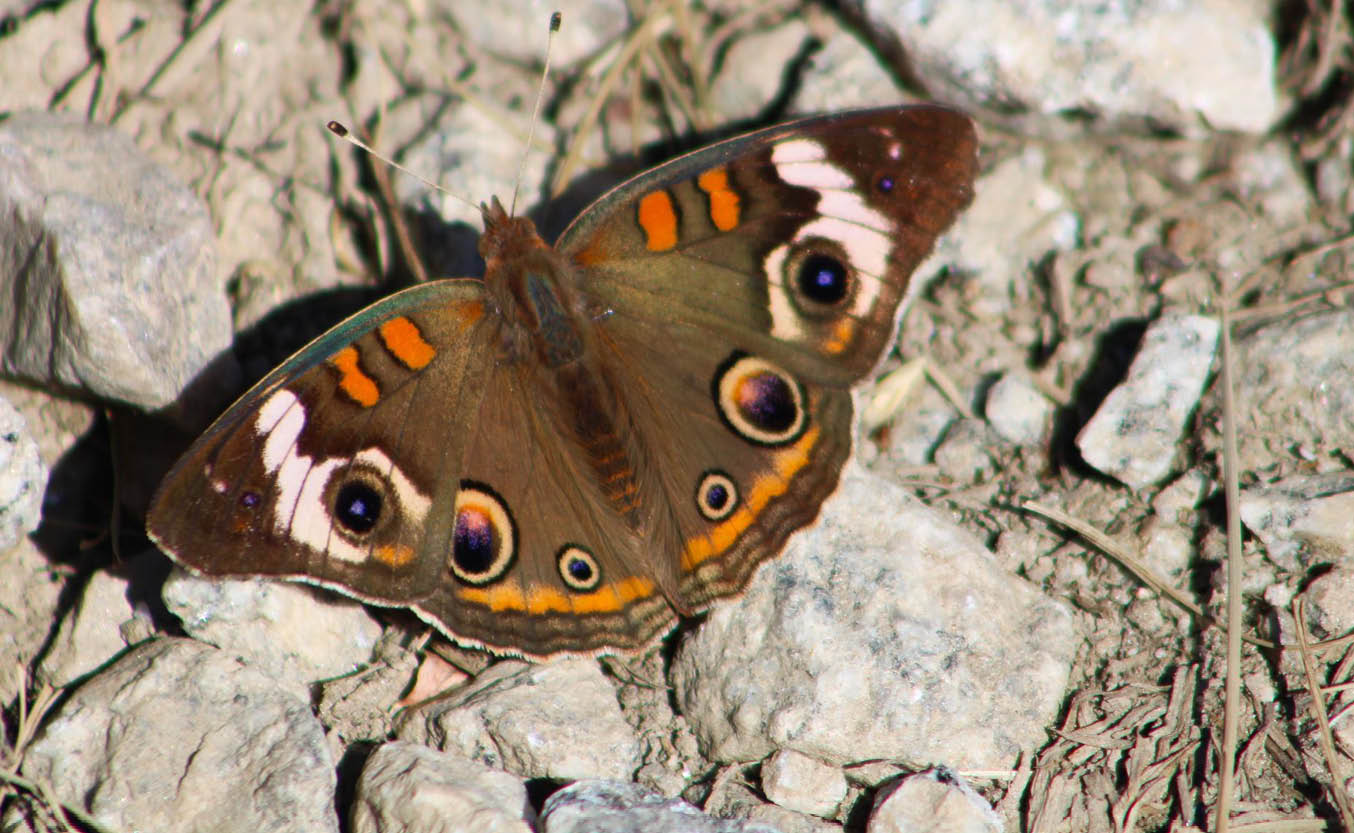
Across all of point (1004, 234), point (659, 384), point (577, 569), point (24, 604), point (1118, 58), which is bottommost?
point (24, 604)

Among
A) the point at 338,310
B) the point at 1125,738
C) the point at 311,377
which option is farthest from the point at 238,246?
the point at 1125,738

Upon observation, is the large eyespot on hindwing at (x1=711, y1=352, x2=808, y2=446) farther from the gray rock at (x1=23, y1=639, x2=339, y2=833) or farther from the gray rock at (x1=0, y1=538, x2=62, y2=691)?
the gray rock at (x1=0, y1=538, x2=62, y2=691)

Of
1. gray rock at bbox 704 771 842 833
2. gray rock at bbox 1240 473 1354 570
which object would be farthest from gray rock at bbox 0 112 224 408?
gray rock at bbox 1240 473 1354 570

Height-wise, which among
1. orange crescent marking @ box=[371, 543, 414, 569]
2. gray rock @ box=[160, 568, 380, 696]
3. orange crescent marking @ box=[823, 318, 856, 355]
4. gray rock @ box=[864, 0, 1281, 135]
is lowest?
gray rock @ box=[160, 568, 380, 696]

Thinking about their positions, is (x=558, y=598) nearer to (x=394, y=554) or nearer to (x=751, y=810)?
(x=394, y=554)

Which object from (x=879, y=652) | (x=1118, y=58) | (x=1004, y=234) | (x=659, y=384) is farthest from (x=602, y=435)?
(x=1118, y=58)
